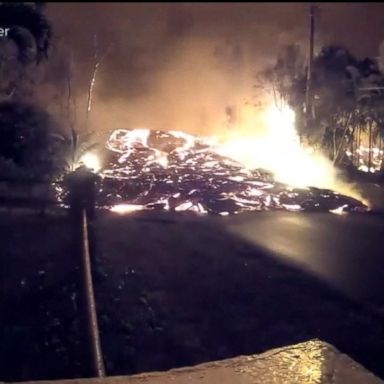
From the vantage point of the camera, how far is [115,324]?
7844mm

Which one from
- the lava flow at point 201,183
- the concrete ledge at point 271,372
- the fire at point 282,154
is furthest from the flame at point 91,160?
the concrete ledge at point 271,372

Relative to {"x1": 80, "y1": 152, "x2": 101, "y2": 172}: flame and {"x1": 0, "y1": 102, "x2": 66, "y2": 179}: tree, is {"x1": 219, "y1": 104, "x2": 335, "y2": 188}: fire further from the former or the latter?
{"x1": 0, "y1": 102, "x2": 66, "y2": 179}: tree

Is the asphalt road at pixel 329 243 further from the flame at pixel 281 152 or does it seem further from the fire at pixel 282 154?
the fire at pixel 282 154

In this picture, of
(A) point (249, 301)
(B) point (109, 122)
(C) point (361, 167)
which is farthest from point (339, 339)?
(B) point (109, 122)

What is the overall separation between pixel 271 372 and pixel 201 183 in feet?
62.2

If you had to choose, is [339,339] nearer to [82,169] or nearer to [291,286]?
[291,286]

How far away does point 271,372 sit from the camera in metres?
4.21

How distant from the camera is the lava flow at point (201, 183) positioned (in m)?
19.5

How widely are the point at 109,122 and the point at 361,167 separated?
1709cm

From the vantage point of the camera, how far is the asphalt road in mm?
10359

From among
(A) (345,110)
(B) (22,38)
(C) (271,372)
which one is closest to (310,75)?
(A) (345,110)

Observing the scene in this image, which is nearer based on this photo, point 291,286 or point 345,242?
point 291,286

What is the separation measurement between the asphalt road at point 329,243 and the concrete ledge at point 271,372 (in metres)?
5.19

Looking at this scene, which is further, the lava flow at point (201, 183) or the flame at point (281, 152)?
the flame at point (281, 152)
